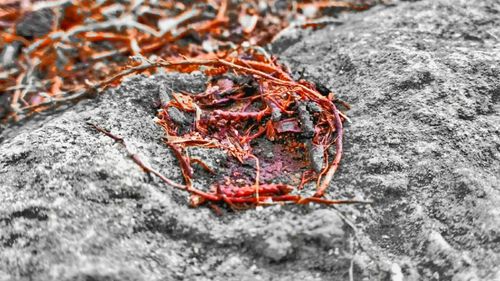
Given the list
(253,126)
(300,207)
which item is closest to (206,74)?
(253,126)

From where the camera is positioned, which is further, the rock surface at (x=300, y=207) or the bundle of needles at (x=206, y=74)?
the bundle of needles at (x=206, y=74)

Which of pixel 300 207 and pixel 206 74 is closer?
pixel 300 207

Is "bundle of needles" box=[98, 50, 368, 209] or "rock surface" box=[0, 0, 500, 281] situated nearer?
"rock surface" box=[0, 0, 500, 281]

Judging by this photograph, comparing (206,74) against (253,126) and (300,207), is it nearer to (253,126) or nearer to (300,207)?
(253,126)

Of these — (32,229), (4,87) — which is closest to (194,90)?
(32,229)

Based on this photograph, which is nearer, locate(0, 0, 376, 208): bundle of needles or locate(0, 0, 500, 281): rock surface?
locate(0, 0, 500, 281): rock surface

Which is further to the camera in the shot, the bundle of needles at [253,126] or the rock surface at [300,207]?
the bundle of needles at [253,126]

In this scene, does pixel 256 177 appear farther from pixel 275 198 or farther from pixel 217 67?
pixel 217 67

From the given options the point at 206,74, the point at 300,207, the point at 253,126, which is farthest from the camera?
the point at 206,74
